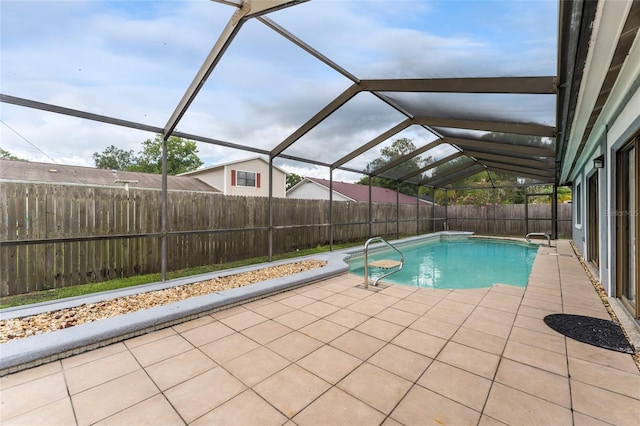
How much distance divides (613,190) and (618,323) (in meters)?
1.77

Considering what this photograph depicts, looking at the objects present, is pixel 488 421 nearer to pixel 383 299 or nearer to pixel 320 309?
pixel 320 309

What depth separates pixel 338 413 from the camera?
5.88ft

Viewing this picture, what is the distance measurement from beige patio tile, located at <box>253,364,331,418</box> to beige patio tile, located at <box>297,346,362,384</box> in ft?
0.22

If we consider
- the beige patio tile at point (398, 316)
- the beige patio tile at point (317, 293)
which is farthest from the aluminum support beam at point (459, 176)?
the beige patio tile at point (398, 316)

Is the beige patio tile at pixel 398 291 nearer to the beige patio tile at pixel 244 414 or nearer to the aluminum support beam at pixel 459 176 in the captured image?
the beige patio tile at pixel 244 414

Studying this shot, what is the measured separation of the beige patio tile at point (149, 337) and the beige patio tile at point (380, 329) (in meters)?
2.00

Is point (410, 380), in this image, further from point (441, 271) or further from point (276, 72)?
point (441, 271)

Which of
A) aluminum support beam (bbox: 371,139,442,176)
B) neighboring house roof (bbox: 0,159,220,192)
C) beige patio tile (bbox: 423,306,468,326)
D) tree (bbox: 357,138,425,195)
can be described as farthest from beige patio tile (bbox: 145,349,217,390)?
aluminum support beam (bbox: 371,139,442,176)

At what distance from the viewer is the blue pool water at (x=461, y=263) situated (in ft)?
20.4

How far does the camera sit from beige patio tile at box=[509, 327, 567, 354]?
265 cm

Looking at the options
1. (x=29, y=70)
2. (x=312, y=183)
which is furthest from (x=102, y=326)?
(x=312, y=183)

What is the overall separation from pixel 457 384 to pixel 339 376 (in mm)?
868

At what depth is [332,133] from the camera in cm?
659

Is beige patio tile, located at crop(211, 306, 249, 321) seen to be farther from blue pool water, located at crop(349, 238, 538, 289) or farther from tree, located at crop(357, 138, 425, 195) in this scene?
tree, located at crop(357, 138, 425, 195)
